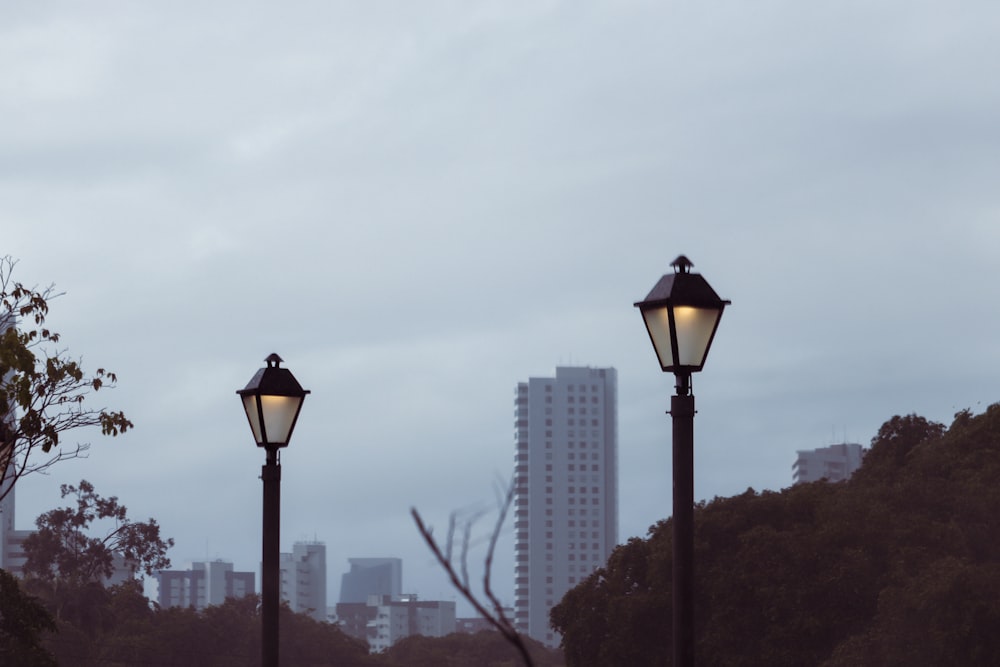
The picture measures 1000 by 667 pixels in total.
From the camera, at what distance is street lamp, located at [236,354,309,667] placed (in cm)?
980

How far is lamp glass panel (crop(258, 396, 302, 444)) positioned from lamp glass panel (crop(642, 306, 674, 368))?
11.2 ft

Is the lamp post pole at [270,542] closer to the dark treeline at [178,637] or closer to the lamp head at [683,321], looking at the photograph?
the lamp head at [683,321]

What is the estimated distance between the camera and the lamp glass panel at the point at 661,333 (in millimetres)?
7285

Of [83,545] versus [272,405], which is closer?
[272,405]

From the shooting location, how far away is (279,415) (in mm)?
9891

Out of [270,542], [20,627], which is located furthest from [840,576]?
[270,542]

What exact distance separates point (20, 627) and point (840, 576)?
20.1 meters

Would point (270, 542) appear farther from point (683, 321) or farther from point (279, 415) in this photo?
point (683, 321)

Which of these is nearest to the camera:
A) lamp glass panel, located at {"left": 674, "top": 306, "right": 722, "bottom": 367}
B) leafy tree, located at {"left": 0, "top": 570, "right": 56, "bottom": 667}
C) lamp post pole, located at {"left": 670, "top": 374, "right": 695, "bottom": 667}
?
lamp post pole, located at {"left": 670, "top": 374, "right": 695, "bottom": 667}

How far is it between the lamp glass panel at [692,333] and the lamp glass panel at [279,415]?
3.54m

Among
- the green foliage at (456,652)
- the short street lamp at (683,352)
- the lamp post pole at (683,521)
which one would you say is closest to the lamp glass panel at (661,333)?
the short street lamp at (683,352)

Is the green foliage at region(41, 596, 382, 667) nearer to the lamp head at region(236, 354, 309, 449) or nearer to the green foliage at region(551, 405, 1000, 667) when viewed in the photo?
the green foliage at region(551, 405, 1000, 667)

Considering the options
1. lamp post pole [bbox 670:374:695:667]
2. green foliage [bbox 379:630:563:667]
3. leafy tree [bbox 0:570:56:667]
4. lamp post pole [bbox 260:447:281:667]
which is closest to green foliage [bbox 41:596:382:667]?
green foliage [bbox 379:630:563:667]

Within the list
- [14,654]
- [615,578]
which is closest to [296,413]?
[14,654]
